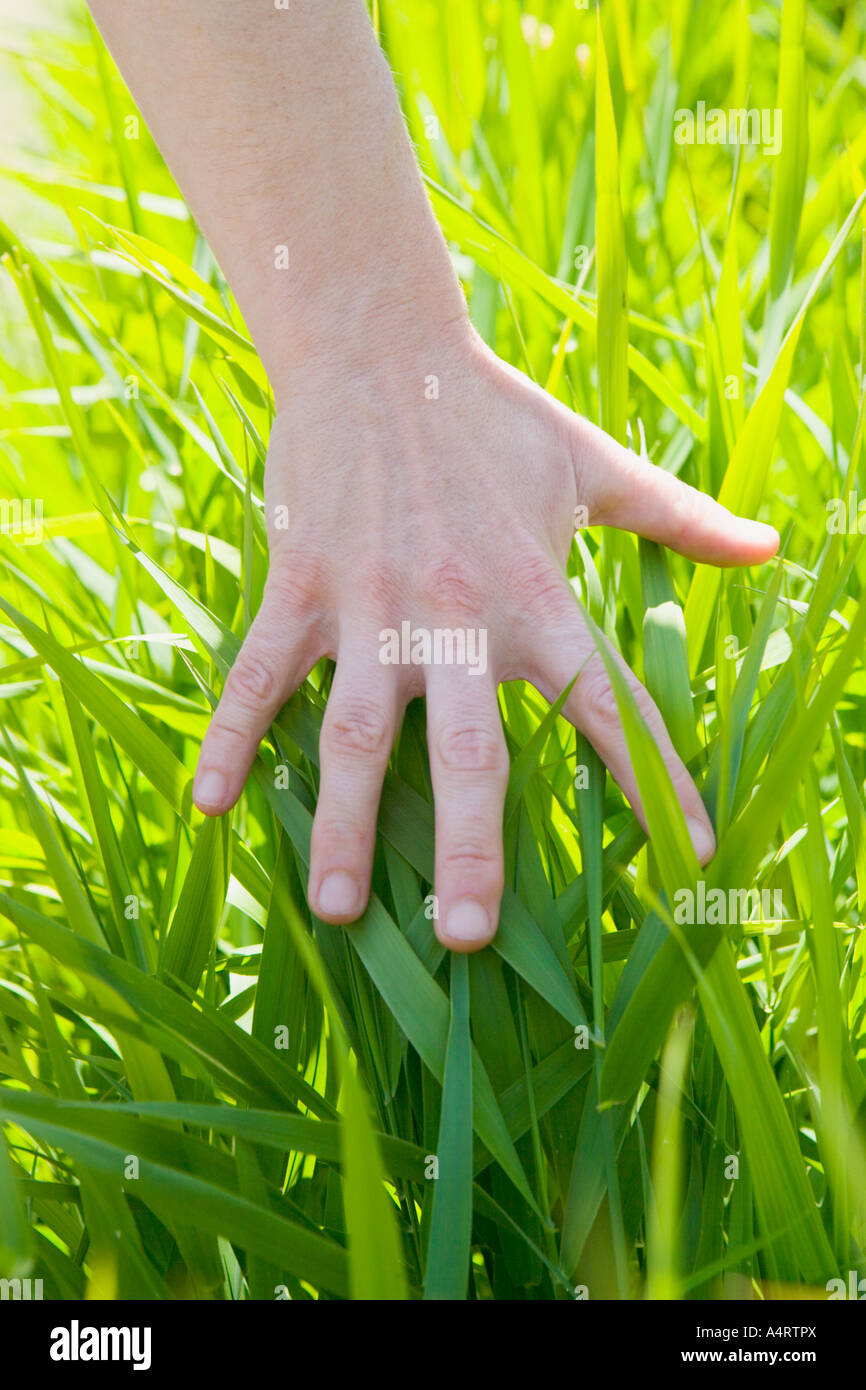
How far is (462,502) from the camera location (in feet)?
2.02

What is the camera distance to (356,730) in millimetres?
562

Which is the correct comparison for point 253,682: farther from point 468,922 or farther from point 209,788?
point 468,922

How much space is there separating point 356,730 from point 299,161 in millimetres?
339

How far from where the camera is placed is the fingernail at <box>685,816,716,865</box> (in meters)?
0.52

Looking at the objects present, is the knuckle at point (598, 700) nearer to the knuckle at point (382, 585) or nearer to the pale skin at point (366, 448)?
the pale skin at point (366, 448)

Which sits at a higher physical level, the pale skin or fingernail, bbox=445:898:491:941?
the pale skin

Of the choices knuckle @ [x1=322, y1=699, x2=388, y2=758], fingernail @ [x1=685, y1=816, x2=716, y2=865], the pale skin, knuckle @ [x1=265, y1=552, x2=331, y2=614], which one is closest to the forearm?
the pale skin

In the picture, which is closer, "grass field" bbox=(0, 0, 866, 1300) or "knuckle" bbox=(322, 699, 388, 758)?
"grass field" bbox=(0, 0, 866, 1300)

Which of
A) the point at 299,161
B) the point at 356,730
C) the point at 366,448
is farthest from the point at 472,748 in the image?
the point at 299,161

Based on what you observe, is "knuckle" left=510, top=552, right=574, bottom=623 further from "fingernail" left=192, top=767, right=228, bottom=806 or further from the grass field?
"fingernail" left=192, top=767, right=228, bottom=806

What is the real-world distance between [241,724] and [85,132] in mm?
1271

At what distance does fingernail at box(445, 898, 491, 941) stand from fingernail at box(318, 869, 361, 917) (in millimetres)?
50
